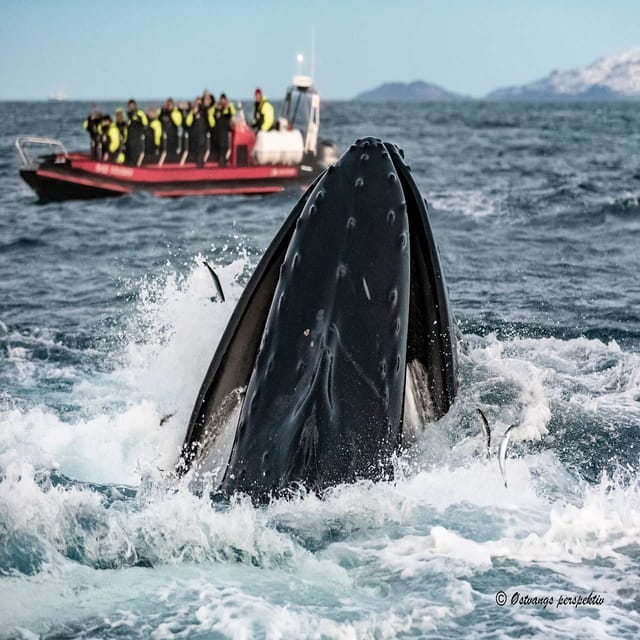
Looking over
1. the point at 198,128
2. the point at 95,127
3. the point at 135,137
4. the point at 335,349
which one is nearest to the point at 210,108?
the point at 198,128

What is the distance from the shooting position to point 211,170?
105 ft

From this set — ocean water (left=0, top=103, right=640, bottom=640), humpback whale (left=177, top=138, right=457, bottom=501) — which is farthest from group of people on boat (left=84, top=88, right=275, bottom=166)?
humpback whale (left=177, top=138, right=457, bottom=501)

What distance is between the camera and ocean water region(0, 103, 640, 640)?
465 centimetres

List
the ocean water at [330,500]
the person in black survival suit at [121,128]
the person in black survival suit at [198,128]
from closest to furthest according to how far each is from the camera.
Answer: the ocean water at [330,500] < the person in black survival suit at [198,128] < the person in black survival suit at [121,128]

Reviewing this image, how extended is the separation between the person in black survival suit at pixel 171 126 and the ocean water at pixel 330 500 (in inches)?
733

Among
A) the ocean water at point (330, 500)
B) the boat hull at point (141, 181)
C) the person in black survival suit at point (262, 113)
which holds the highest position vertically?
the person in black survival suit at point (262, 113)

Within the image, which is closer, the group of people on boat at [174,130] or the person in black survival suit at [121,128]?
the group of people on boat at [174,130]

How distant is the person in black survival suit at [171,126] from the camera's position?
3250 cm

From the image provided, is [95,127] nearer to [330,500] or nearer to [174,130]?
[174,130]

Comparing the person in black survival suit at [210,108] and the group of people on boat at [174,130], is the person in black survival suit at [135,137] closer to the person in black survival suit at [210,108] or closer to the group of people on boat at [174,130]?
the group of people on boat at [174,130]

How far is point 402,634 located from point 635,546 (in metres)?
1.53

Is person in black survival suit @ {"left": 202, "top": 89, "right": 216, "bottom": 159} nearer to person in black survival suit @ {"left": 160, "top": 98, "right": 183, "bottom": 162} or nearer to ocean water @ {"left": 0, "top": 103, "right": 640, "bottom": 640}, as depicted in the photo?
person in black survival suit @ {"left": 160, "top": 98, "right": 183, "bottom": 162}

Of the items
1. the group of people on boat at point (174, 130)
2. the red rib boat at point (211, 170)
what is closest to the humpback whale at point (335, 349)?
the red rib boat at point (211, 170)

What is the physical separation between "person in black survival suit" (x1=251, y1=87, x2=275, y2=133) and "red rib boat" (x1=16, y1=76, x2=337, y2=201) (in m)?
0.40
